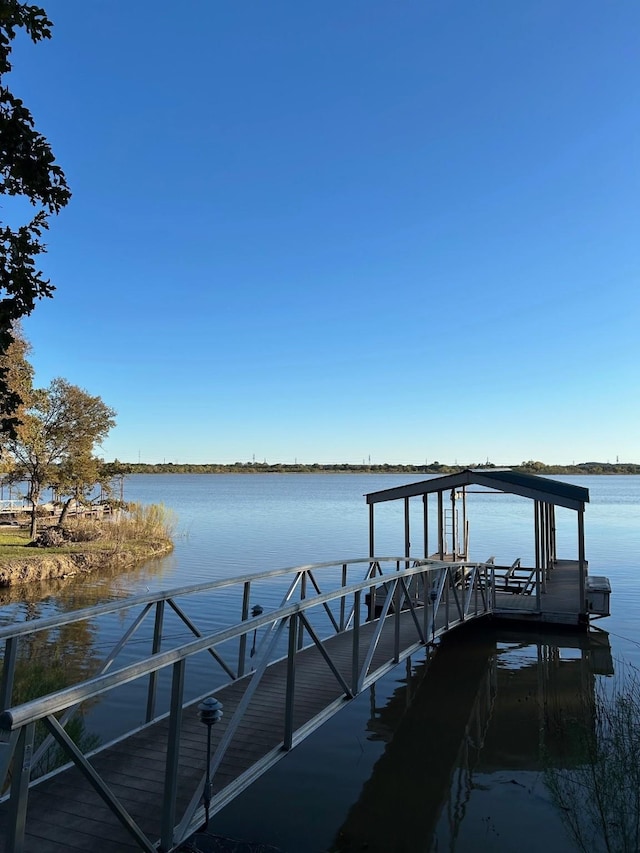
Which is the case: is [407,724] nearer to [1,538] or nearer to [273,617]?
[273,617]

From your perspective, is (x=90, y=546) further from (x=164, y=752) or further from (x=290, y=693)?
(x=290, y=693)

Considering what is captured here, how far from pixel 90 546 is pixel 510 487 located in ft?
50.3

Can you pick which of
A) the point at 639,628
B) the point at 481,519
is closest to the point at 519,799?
the point at 639,628

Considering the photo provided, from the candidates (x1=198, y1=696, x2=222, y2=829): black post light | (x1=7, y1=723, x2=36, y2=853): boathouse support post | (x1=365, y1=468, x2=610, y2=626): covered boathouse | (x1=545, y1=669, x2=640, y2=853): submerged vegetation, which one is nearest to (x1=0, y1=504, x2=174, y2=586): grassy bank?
(x1=365, y1=468, x2=610, y2=626): covered boathouse

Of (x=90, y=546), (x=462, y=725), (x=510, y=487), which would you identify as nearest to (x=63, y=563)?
(x=90, y=546)

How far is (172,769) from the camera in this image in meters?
3.81

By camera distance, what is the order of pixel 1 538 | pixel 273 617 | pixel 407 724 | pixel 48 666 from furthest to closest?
pixel 1 538, pixel 48 666, pixel 407 724, pixel 273 617

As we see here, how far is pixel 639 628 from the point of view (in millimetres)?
13352

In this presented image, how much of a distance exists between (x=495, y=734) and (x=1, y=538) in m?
20.3

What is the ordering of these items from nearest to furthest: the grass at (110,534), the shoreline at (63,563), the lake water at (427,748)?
1. the lake water at (427,748)
2. the shoreline at (63,563)
3. the grass at (110,534)

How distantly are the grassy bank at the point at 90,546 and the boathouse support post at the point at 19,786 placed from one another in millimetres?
16060

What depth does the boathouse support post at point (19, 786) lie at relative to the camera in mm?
2779

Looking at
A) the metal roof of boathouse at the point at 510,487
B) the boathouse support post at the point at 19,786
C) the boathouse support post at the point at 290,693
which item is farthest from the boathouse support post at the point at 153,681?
the metal roof of boathouse at the point at 510,487

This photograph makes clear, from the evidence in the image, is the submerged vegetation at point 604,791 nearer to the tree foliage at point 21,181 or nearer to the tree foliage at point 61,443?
the tree foliage at point 21,181
